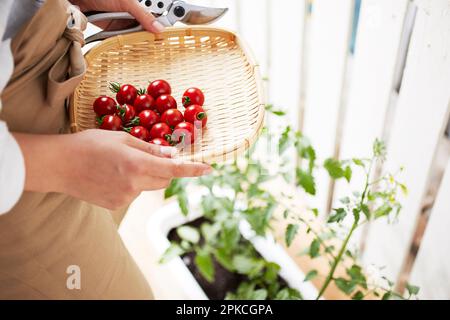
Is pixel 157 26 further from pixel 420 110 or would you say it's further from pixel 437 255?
pixel 437 255

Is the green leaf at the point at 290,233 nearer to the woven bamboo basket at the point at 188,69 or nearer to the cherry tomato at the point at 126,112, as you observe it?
the woven bamboo basket at the point at 188,69

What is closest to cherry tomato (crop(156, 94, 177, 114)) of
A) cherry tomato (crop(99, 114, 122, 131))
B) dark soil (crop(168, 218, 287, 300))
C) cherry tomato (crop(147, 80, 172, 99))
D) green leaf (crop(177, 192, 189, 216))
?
cherry tomato (crop(147, 80, 172, 99))

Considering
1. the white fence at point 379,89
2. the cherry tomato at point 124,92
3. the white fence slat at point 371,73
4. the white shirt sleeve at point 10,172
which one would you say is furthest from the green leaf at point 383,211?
the white shirt sleeve at point 10,172

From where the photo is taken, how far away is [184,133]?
0.84 metres

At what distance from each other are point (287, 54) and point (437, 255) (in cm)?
80

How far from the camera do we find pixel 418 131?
1040 millimetres

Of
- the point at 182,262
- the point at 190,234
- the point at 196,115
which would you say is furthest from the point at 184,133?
the point at 182,262

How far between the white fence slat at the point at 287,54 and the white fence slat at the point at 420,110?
44cm

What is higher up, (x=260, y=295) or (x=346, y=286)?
(x=346, y=286)

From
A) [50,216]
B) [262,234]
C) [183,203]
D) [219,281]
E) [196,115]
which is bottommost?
[219,281]

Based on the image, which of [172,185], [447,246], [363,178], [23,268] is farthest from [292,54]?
[23,268]

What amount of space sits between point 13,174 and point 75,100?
0.28 meters

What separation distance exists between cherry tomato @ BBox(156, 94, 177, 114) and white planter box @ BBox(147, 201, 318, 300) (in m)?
0.57
